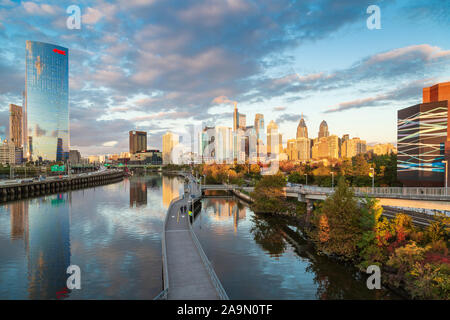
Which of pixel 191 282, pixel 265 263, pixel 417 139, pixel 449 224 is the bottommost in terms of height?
pixel 265 263

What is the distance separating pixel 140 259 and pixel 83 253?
8.95 metres

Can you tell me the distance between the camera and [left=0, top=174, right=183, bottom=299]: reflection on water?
2708 cm

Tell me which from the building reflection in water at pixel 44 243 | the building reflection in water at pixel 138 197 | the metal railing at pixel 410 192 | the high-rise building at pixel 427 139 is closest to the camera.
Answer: the building reflection in water at pixel 44 243

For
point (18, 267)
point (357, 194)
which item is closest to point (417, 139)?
point (357, 194)

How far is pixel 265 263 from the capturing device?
3450cm

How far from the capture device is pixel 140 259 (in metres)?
35.1

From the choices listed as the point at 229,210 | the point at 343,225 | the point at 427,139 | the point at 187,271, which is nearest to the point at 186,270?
the point at 187,271

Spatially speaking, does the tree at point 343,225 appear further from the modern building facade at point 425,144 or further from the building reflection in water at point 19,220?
the building reflection in water at point 19,220

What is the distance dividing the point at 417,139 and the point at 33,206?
96.2 meters

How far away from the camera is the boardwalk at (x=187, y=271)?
21375mm

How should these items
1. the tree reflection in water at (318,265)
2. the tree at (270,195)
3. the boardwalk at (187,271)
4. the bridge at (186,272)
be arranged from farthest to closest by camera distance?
the tree at (270,195) < the tree reflection in water at (318,265) < the boardwalk at (187,271) < the bridge at (186,272)

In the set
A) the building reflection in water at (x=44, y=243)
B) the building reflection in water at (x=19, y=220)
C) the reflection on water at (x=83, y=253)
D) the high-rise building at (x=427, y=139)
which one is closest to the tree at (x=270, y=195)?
the reflection on water at (x=83, y=253)
